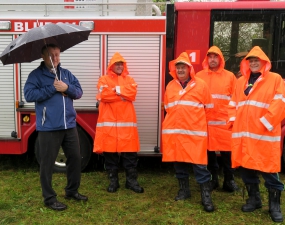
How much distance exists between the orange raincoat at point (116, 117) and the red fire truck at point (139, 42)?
0.48m

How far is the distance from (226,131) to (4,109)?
3.20m

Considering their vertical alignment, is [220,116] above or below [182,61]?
below

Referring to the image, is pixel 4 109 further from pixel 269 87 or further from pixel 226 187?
pixel 269 87

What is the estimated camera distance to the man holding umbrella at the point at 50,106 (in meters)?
3.80

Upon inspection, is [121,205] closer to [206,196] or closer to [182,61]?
[206,196]

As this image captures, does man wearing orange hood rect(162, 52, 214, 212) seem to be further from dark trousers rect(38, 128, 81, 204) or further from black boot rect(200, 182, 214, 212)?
dark trousers rect(38, 128, 81, 204)

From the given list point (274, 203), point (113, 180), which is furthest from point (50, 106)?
point (274, 203)

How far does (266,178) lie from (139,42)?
2456 mm

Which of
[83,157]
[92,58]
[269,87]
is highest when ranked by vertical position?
[92,58]

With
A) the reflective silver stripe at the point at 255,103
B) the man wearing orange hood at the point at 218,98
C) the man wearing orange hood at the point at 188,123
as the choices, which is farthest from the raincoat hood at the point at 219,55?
the reflective silver stripe at the point at 255,103

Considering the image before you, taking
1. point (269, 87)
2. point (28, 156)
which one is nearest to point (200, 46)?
point (269, 87)

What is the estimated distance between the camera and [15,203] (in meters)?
4.24

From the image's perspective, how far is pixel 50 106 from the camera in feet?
12.6

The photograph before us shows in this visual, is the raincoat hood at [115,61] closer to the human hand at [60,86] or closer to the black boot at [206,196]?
the human hand at [60,86]
